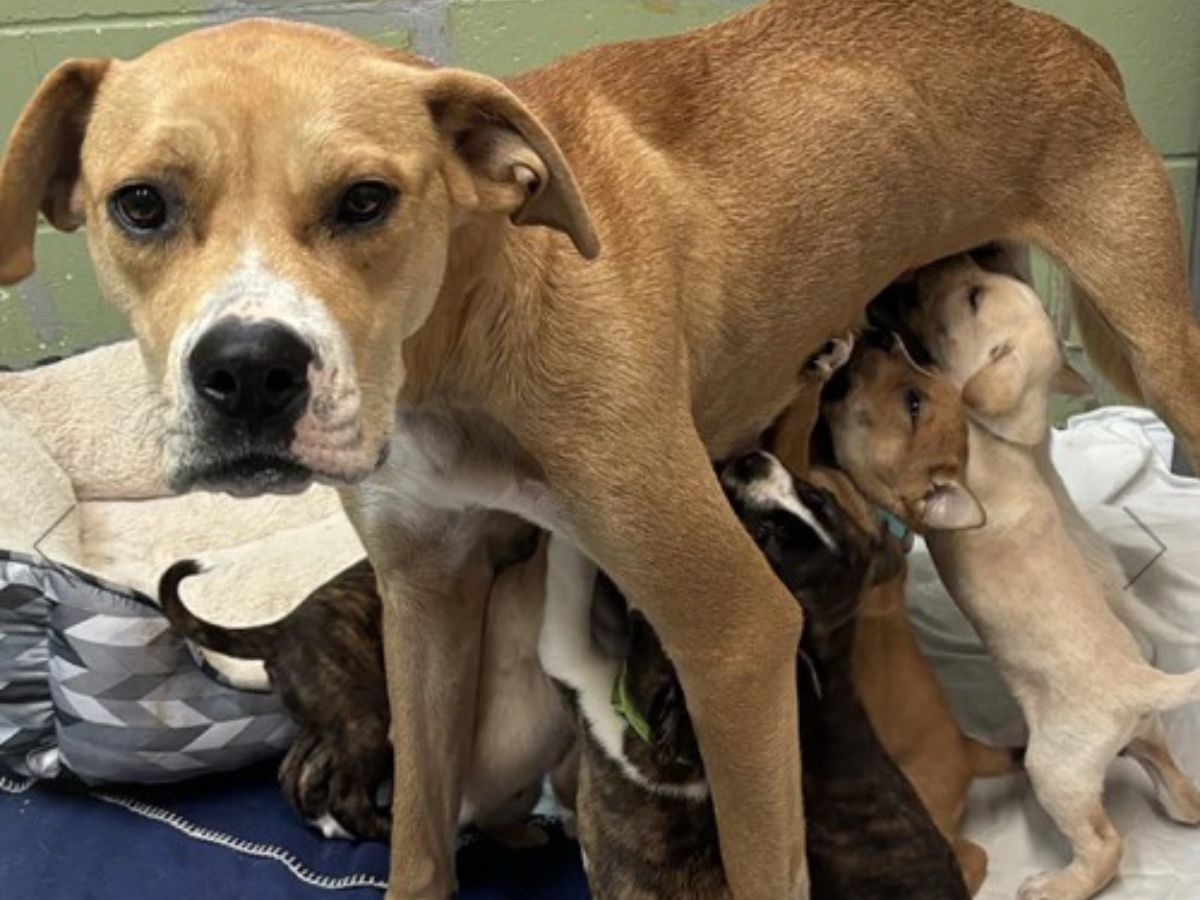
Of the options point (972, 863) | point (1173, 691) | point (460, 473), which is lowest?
point (972, 863)

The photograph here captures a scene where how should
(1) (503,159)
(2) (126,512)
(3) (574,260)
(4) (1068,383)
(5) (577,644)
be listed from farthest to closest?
(2) (126,512)
(4) (1068,383)
(5) (577,644)
(3) (574,260)
(1) (503,159)

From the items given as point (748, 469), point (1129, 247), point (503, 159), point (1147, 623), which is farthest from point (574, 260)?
point (1147, 623)

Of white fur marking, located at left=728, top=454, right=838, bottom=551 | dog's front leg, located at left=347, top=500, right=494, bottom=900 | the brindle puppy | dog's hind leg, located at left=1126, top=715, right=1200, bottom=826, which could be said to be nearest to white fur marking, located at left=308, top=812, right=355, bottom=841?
the brindle puppy

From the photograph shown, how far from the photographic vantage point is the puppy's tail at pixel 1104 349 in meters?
2.24

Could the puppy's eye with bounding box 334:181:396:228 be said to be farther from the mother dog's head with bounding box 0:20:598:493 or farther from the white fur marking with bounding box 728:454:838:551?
the white fur marking with bounding box 728:454:838:551

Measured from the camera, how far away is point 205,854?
7.46ft

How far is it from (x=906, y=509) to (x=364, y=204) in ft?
3.21

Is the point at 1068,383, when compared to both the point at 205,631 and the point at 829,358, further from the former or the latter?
the point at 205,631

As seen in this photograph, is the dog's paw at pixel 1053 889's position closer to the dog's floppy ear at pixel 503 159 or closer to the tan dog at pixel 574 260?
the tan dog at pixel 574 260

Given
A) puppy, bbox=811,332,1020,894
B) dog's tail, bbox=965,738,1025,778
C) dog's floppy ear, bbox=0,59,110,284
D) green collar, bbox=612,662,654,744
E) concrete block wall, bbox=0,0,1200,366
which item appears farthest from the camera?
concrete block wall, bbox=0,0,1200,366

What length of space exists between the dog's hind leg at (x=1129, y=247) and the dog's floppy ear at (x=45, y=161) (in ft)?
3.96

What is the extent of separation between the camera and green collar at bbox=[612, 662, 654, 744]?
6.22 ft

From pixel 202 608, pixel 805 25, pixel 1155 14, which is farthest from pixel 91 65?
pixel 1155 14

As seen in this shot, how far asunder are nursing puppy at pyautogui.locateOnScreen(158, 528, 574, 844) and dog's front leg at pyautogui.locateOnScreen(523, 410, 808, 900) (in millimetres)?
400
